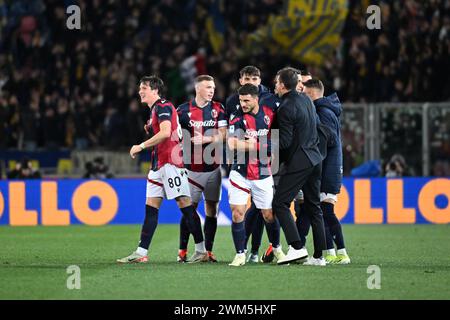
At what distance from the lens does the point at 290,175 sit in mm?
10820

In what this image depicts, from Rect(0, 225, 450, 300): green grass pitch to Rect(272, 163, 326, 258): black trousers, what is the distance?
0.38 m

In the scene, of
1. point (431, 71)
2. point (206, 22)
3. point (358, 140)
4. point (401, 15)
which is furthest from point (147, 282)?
point (206, 22)

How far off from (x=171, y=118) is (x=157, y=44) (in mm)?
13356

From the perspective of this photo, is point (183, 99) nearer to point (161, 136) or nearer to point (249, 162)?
point (161, 136)

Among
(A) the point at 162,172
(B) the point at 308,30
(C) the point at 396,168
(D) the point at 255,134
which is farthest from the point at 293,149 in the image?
(B) the point at 308,30

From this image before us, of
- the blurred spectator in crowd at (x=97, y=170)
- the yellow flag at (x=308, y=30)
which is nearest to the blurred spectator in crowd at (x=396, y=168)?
the yellow flag at (x=308, y=30)

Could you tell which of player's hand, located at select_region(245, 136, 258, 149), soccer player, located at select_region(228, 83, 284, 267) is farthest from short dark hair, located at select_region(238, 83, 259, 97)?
player's hand, located at select_region(245, 136, 258, 149)

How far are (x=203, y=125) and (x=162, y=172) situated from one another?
2.55 feet

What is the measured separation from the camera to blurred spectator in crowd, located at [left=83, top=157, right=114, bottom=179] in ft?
67.1

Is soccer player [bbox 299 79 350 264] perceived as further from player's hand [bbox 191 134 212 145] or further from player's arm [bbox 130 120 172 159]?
player's arm [bbox 130 120 172 159]

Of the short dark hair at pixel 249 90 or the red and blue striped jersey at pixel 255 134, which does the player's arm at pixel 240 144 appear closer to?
the red and blue striped jersey at pixel 255 134

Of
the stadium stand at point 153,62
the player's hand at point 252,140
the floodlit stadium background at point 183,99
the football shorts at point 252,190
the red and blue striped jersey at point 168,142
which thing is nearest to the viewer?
the player's hand at point 252,140

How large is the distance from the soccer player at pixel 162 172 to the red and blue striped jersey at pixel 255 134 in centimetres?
84

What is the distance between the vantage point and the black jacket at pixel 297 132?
10.7 metres
